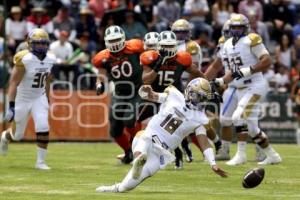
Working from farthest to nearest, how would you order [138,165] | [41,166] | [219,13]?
1. [219,13]
2. [41,166]
3. [138,165]

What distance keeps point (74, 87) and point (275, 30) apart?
593 centimetres

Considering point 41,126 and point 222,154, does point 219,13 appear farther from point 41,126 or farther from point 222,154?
point 41,126

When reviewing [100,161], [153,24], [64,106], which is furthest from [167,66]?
[153,24]

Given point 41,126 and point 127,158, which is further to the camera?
point 127,158

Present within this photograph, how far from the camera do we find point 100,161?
16.0 meters

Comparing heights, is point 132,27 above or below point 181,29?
below

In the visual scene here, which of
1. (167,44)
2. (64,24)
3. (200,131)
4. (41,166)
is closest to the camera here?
(200,131)

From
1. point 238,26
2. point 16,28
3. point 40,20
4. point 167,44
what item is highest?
point 238,26

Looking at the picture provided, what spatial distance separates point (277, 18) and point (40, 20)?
6308mm

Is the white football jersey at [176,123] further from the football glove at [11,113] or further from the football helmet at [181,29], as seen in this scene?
the football helmet at [181,29]

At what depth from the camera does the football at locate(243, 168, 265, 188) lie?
11.0 m

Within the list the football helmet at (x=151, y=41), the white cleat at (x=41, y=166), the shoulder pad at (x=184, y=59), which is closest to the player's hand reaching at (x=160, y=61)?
the shoulder pad at (x=184, y=59)

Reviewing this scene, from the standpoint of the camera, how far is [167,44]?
14.1 m

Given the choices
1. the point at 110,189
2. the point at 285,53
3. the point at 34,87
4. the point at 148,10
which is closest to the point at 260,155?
the point at 34,87
